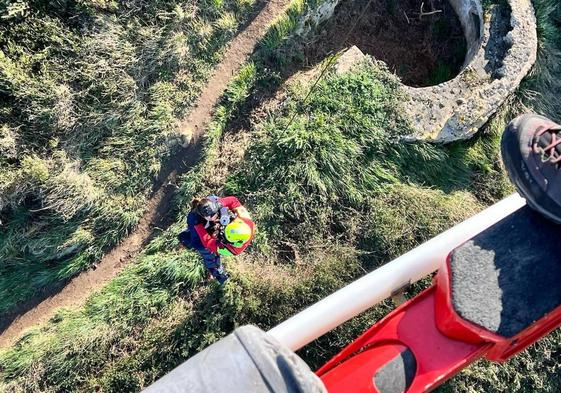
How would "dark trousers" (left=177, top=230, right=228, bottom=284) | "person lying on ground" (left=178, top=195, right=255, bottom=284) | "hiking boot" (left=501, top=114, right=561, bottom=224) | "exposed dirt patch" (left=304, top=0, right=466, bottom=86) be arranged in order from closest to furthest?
"hiking boot" (left=501, top=114, right=561, bottom=224)
"person lying on ground" (left=178, top=195, right=255, bottom=284)
"dark trousers" (left=177, top=230, right=228, bottom=284)
"exposed dirt patch" (left=304, top=0, right=466, bottom=86)

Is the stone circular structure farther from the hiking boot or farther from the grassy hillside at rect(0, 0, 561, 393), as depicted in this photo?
the hiking boot

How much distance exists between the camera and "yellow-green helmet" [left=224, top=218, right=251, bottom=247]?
6.04 m

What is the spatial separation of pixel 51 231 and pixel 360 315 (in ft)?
15.4

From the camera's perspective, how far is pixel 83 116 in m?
7.52

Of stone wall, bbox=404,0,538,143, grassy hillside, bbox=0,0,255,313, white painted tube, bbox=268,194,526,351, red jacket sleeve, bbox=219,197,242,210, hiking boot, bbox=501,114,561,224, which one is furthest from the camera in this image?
stone wall, bbox=404,0,538,143

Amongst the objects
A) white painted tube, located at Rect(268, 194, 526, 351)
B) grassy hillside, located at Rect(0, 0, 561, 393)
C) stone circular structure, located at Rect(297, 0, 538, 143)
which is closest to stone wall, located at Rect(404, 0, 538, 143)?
stone circular structure, located at Rect(297, 0, 538, 143)

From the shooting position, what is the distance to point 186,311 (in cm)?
743

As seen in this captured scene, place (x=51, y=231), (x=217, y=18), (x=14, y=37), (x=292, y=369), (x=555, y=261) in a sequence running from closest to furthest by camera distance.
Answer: (x=292, y=369)
(x=555, y=261)
(x=14, y=37)
(x=51, y=231)
(x=217, y=18)

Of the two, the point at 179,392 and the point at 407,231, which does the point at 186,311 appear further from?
the point at 179,392

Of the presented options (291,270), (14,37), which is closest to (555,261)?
(291,270)

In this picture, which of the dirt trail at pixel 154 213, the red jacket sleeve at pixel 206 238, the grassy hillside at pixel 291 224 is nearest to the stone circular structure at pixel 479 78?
the grassy hillside at pixel 291 224

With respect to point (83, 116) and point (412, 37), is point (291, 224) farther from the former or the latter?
point (412, 37)

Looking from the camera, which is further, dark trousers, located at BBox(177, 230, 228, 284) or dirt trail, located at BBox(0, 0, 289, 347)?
dirt trail, located at BBox(0, 0, 289, 347)

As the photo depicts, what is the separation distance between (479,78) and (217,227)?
535cm
